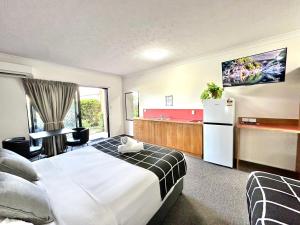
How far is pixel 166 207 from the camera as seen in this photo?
1.73 meters

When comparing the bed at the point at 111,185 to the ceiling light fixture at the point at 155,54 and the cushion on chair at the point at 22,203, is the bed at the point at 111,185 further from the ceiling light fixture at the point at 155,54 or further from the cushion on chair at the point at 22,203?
the ceiling light fixture at the point at 155,54

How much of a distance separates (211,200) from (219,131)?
147cm

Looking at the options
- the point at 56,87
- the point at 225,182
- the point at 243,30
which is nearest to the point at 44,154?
the point at 56,87

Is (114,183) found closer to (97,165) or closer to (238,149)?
(97,165)

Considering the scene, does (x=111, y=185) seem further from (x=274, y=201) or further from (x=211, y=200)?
(x=211, y=200)

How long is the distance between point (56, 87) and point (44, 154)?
1.89 m

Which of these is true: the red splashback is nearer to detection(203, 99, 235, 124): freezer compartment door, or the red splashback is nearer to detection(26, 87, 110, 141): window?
detection(203, 99, 235, 124): freezer compartment door

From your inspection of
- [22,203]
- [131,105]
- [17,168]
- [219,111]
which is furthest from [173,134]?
[22,203]

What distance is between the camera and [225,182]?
96.6 inches

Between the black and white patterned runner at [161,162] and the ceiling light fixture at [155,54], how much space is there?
7.42 ft

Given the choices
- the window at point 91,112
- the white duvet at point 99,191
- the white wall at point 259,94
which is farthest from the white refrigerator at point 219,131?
the window at point 91,112

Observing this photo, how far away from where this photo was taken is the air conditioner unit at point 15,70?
9.93 feet

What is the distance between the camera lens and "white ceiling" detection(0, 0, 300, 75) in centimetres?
177

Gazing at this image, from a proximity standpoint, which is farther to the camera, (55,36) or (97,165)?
(55,36)
